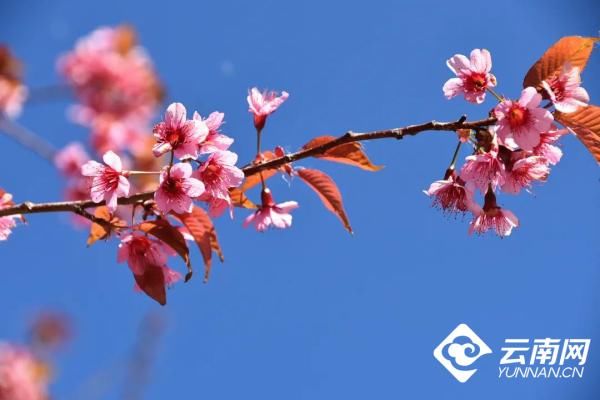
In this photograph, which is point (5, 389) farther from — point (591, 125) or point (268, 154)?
point (591, 125)

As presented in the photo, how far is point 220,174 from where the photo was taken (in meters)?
1.35

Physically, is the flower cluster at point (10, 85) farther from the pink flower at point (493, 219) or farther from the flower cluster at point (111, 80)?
the pink flower at point (493, 219)

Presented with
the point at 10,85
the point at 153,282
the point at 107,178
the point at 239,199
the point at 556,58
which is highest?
the point at 10,85

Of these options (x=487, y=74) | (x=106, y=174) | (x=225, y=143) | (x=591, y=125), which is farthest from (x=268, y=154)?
(x=591, y=125)

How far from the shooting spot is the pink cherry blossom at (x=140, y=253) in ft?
4.78

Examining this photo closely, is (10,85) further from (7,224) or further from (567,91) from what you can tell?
(567,91)

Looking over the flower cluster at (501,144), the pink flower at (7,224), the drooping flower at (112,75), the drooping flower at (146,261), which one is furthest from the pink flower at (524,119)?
the drooping flower at (112,75)

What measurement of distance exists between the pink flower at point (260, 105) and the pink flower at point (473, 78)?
15.4 inches

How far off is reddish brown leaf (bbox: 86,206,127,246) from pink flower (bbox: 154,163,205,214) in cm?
19

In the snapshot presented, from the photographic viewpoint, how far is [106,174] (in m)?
1.37

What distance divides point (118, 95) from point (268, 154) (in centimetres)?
284

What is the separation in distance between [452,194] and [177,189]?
0.63 m

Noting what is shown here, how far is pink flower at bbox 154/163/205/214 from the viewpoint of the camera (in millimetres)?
1296

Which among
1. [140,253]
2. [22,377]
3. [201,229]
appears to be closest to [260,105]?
[201,229]
